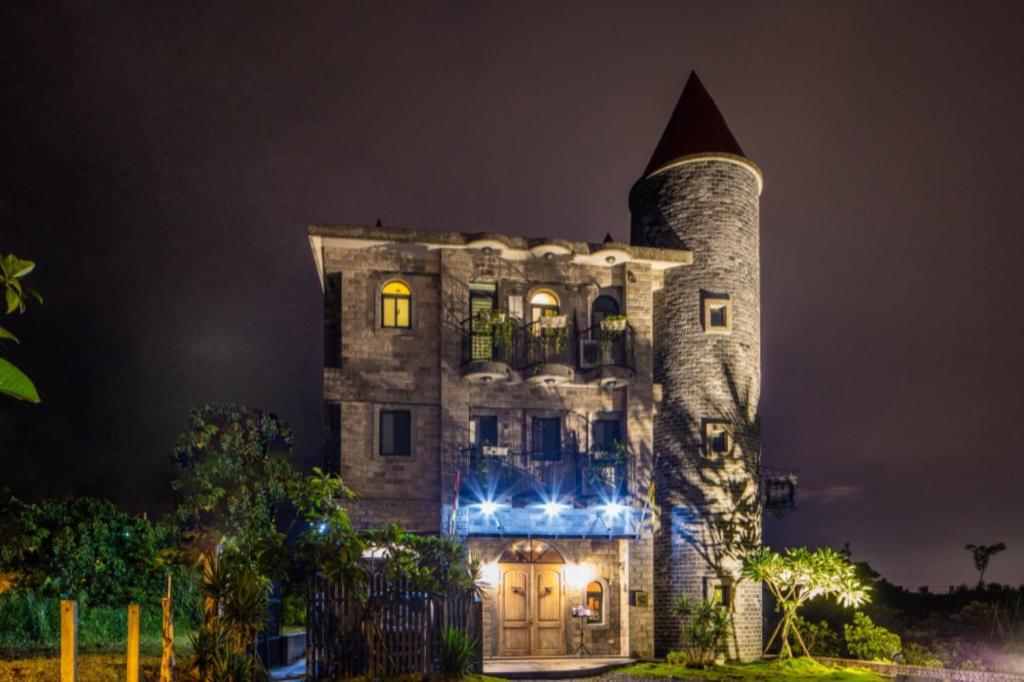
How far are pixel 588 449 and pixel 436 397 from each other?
4.02m

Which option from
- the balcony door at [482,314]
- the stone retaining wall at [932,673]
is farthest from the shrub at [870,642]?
the balcony door at [482,314]

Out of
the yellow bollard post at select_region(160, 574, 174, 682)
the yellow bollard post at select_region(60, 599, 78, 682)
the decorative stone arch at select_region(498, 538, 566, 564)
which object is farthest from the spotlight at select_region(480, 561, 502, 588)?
the yellow bollard post at select_region(60, 599, 78, 682)

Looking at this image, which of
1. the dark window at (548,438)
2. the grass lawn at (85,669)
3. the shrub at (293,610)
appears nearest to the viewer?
the grass lawn at (85,669)

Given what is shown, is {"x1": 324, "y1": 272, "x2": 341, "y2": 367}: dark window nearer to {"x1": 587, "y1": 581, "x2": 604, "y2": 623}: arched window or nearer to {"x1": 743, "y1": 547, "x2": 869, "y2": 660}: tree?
{"x1": 587, "y1": 581, "x2": 604, "y2": 623}: arched window

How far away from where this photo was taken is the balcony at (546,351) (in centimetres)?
2241

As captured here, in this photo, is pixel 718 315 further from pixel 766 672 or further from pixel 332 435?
pixel 332 435

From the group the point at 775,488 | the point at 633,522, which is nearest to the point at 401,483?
the point at 633,522

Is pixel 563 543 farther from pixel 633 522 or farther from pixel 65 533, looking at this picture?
pixel 65 533

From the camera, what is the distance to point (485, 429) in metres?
23.0

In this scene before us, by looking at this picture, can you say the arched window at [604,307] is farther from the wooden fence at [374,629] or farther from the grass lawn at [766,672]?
the wooden fence at [374,629]

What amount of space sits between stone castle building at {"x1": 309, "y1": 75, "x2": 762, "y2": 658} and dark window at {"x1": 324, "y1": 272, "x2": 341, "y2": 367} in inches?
2.1

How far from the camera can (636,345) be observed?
2364 cm

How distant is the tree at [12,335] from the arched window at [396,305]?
55.2 ft

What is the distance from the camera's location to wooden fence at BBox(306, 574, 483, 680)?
15461 mm
